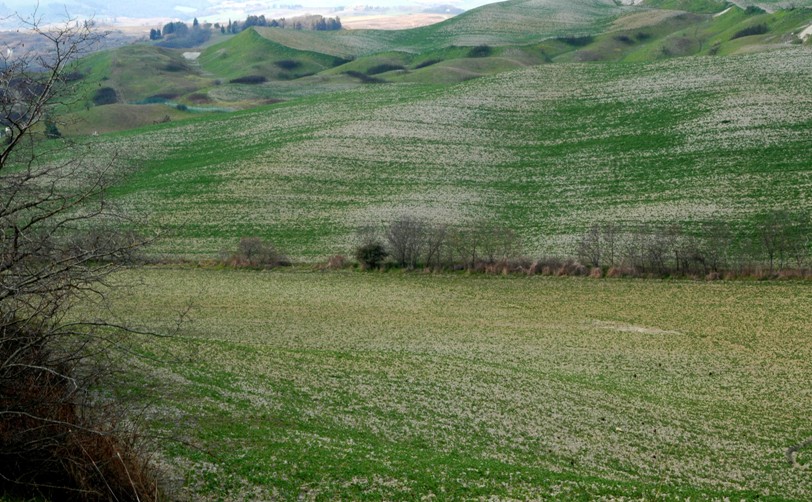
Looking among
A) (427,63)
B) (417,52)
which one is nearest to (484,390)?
(427,63)

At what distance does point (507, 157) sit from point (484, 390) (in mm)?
49734

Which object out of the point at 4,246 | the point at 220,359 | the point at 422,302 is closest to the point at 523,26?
the point at 422,302

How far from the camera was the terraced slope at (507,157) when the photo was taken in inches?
2283

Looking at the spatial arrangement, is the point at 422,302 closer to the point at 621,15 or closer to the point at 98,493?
the point at 98,493

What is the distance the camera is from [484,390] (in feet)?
84.8

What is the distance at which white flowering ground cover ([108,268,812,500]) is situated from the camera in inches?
698

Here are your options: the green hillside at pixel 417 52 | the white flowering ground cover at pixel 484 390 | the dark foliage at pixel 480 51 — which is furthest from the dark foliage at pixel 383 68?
the white flowering ground cover at pixel 484 390

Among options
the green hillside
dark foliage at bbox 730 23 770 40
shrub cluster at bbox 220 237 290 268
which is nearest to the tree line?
shrub cluster at bbox 220 237 290 268

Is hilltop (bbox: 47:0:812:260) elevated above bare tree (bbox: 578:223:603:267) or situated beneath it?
elevated above

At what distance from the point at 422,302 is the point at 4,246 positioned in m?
30.3

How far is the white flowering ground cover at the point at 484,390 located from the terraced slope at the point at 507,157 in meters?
12.8

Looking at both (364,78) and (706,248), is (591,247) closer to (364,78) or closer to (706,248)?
(706,248)

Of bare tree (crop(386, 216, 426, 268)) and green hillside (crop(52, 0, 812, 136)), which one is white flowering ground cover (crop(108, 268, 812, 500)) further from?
green hillside (crop(52, 0, 812, 136))

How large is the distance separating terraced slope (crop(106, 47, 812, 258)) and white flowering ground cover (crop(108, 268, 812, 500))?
12820mm
